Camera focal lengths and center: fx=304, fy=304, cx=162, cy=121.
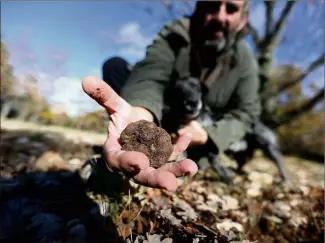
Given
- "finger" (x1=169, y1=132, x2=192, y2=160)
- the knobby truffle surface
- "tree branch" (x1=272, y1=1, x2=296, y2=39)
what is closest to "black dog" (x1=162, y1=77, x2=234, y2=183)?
"finger" (x1=169, y1=132, x2=192, y2=160)

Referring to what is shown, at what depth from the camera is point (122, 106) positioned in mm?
1709

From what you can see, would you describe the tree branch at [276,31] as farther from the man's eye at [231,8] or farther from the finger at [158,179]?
the finger at [158,179]

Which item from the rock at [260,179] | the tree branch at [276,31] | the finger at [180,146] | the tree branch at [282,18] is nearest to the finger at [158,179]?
the finger at [180,146]

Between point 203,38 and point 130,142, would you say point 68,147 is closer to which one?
point 203,38

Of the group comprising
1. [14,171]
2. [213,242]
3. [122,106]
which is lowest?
[14,171]

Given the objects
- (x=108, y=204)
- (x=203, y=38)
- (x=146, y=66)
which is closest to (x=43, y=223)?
(x=108, y=204)

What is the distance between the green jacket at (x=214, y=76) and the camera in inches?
104

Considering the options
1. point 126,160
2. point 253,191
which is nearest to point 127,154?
point 126,160

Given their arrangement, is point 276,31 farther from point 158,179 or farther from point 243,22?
point 158,179

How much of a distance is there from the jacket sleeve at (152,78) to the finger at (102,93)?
1.16 ft

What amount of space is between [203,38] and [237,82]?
2.01ft

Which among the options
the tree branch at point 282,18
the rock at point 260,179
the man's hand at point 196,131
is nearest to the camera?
the man's hand at point 196,131

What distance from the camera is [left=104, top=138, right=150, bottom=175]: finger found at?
4.05 feet

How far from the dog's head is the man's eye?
89cm
